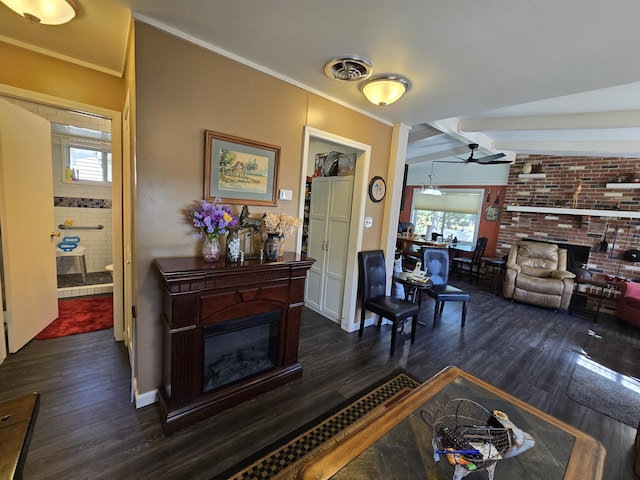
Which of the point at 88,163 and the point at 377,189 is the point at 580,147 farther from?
the point at 88,163

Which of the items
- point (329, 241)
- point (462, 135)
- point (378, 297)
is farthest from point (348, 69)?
point (462, 135)

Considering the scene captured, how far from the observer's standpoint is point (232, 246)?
6.37ft

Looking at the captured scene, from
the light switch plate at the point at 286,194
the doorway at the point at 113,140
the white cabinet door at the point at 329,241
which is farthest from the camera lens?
the white cabinet door at the point at 329,241

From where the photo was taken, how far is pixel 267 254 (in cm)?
212

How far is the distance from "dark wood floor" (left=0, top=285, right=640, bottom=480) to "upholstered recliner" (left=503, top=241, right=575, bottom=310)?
2.82 feet

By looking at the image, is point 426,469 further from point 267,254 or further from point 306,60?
point 306,60

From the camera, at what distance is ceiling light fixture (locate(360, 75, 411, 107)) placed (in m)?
2.08

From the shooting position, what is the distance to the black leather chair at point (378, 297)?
285cm

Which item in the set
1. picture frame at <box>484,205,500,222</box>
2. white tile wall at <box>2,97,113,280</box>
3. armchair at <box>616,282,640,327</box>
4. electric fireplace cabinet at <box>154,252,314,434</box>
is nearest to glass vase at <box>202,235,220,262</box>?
electric fireplace cabinet at <box>154,252,314,434</box>

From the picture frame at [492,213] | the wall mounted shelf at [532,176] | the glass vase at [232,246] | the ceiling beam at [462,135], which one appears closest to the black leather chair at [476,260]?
the picture frame at [492,213]

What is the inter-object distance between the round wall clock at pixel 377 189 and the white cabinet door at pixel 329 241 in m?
0.25

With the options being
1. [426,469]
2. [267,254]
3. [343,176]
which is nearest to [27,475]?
[267,254]

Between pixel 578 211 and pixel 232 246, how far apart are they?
6.31 m

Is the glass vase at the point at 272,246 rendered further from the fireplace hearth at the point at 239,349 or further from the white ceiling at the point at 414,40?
the white ceiling at the point at 414,40
